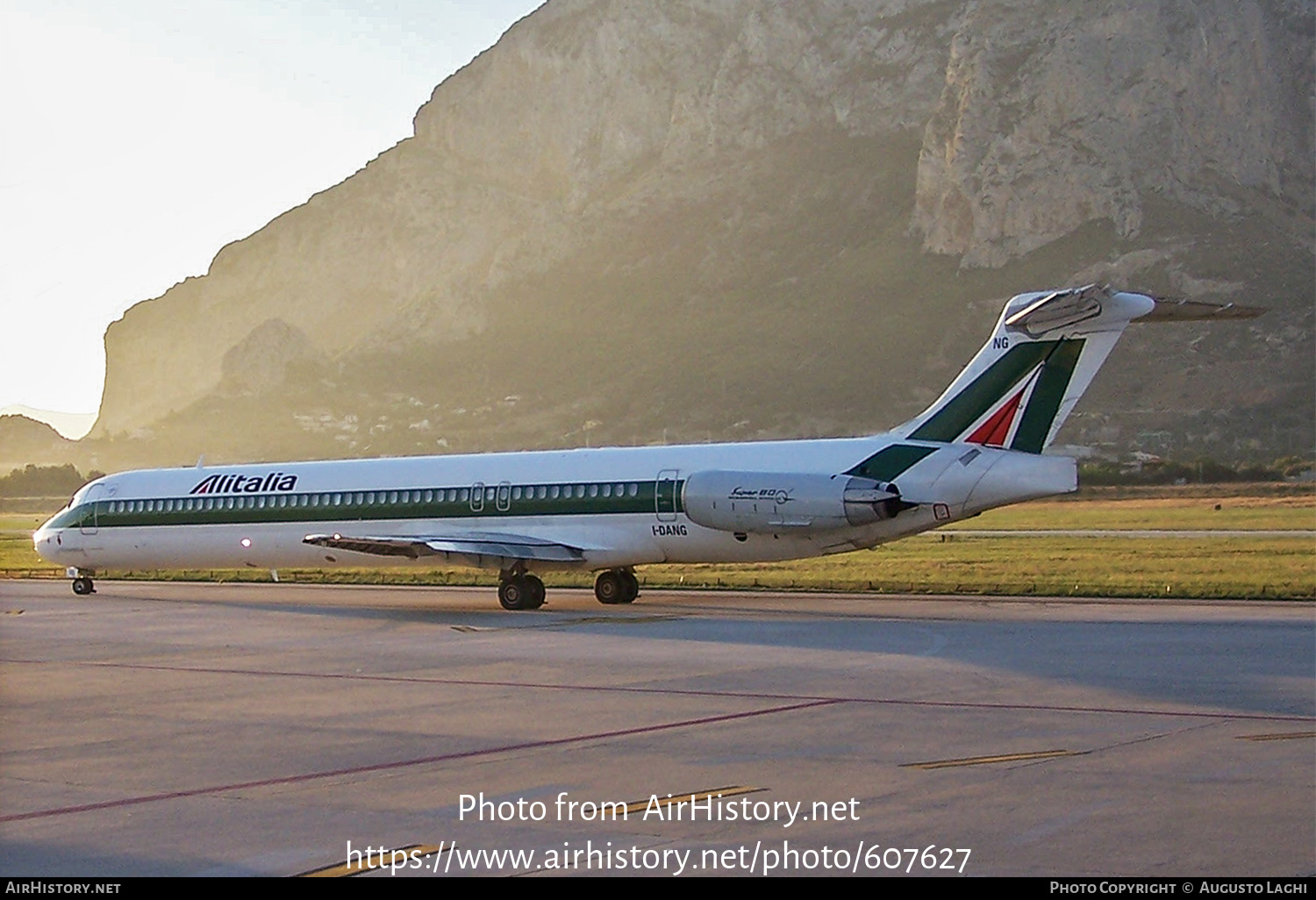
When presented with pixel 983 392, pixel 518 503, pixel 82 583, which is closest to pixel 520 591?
pixel 518 503

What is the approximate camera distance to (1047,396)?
24.8 metres

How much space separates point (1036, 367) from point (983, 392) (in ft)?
3.09

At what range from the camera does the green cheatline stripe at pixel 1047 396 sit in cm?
2469

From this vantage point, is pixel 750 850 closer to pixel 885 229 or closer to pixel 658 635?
pixel 658 635

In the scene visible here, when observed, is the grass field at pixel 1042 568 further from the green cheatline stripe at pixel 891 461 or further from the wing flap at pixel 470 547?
the wing flap at pixel 470 547

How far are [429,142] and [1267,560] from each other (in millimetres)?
168109

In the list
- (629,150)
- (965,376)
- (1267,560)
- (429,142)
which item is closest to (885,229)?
(629,150)

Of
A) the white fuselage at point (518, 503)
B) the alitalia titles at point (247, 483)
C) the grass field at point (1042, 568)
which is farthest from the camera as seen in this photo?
the alitalia titles at point (247, 483)

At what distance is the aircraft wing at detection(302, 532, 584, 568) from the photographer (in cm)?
2781

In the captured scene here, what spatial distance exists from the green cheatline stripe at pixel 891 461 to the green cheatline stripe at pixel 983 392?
276 mm

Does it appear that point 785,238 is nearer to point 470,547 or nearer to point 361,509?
point 361,509


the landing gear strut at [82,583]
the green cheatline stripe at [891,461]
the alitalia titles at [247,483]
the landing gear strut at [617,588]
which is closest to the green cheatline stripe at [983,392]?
the green cheatline stripe at [891,461]

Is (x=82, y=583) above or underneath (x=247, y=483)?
underneath

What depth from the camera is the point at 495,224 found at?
582 feet
